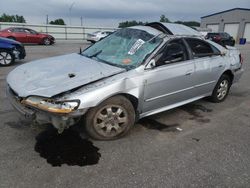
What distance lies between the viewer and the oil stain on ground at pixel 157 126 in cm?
380

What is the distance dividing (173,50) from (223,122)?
1590 mm

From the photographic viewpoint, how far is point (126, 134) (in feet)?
11.6

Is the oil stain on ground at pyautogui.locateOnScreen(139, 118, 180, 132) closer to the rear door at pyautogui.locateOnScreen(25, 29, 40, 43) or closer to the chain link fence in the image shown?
the rear door at pyautogui.locateOnScreen(25, 29, 40, 43)

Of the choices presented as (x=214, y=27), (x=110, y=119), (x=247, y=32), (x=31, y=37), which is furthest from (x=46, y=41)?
(x=214, y=27)

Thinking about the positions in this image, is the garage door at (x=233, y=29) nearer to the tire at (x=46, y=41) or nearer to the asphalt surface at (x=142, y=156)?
the tire at (x=46, y=41)

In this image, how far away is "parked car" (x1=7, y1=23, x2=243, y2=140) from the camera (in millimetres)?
2816

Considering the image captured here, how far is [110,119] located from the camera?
128 inches

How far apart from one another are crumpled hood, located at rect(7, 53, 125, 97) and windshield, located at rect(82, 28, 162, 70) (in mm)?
238

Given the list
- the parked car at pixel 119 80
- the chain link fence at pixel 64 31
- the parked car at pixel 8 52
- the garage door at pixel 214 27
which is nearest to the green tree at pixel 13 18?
the chain link fence at pixel 64 31

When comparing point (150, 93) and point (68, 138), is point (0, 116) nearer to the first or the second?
point (68, 138)

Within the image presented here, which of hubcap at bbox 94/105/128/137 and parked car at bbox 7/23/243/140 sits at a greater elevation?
parked car at bbox 7/23/243/140

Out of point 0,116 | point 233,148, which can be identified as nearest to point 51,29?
point 0,116

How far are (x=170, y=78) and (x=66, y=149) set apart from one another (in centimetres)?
191


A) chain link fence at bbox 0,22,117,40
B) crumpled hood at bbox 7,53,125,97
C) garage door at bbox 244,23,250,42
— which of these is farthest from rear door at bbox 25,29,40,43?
garage door at bbox 244,23,250,42
